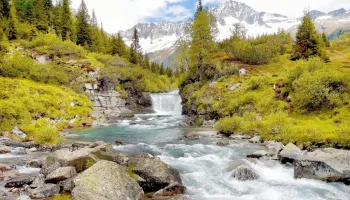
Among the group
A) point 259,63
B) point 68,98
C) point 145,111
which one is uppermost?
point 259,63

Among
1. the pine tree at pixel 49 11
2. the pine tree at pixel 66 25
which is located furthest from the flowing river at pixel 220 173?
the pine tree at pixel 49 11

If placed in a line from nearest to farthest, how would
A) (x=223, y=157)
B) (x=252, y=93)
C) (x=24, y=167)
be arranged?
(x=24, y=167) → (x=223, y=157) → (x=252, y=93)

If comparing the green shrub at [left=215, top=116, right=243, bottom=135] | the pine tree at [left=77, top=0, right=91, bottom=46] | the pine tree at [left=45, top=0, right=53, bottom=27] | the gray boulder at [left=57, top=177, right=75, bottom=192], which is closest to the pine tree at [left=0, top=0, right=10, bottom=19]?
the pine tree at [left=45, top=0, right=53, bottom=27]

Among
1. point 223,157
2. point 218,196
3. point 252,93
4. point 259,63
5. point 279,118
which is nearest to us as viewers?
point 218,196

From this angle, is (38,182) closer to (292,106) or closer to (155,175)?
(155,175)

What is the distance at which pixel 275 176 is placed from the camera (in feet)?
55.0

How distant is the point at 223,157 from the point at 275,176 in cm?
496

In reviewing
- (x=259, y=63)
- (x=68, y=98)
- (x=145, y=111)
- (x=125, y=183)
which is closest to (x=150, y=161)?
(x=125, y=183)

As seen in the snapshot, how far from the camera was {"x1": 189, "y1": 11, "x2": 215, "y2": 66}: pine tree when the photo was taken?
55816 millimetres

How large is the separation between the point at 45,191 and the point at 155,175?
5.04 metres

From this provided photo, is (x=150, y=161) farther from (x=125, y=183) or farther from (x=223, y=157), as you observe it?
(x=223, y=157)

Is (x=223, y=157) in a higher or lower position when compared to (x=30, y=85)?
lower

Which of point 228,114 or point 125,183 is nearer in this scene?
point 125,183

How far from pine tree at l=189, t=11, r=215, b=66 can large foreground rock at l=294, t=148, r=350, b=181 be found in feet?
131
